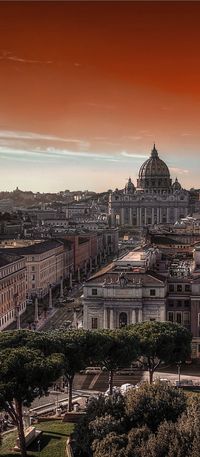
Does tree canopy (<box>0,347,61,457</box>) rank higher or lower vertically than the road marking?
higher

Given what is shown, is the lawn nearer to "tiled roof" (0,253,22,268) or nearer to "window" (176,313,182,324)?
"window" (176,313,182,324)

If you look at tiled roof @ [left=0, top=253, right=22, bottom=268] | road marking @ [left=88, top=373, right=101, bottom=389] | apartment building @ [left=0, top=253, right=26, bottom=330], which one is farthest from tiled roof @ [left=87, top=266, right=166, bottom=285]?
tiled roof @ [left=0, top=253, right=22, bottom=268]

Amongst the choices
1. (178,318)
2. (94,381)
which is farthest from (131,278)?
(94,381)

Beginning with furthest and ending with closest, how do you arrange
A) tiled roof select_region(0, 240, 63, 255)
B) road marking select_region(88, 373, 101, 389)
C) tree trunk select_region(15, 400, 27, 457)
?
tiled roof select_region(0, 240, 63, 255), road marking select_region(88, 373, 101, 389), tree trunk select_region(15, 400, 27, 457)

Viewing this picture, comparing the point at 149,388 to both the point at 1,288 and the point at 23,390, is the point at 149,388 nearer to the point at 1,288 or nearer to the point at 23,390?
the point at 23,390

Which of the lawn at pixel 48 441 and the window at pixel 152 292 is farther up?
the window at pixel 152 292

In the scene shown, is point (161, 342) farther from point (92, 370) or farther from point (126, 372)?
point (92, 370)

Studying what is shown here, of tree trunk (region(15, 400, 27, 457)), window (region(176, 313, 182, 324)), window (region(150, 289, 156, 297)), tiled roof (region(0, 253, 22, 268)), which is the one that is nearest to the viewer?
tree trunk (region(15, 400, 27, 457))

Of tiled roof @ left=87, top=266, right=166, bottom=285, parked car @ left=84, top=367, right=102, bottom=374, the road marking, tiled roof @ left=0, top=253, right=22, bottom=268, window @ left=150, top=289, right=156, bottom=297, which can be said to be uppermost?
tiled roof @ left=0, top=253, right=22, bottom=268

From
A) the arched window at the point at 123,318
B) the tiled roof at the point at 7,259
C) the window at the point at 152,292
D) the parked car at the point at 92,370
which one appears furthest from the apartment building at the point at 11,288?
the window at the point at 152,292

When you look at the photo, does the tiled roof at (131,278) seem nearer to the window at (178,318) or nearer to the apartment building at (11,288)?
the window at (178,318)
